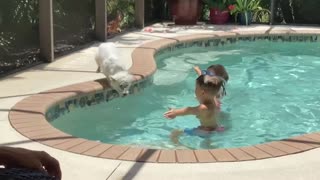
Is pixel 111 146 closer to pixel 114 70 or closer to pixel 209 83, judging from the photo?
pixel 209 83

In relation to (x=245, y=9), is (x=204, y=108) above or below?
below

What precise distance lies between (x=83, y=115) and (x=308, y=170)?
2.93 metres

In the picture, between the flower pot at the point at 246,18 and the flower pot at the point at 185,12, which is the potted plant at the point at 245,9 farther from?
the flower pot at the point at 185,12

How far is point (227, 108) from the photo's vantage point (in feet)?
21.4

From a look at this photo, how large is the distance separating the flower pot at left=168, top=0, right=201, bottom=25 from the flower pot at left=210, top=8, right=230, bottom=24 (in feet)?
1.62

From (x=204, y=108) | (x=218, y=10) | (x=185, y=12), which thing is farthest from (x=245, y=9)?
(x=204, y=108)

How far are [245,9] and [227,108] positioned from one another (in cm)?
693

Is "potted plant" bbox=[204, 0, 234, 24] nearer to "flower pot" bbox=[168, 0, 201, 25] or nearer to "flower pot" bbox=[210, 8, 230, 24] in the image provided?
"flower pot" bbox=[210, 8, 230, 24]

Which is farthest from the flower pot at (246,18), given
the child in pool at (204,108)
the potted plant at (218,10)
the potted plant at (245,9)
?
the child in pool at (204,108)

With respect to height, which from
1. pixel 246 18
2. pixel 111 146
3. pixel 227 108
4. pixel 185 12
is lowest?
pixel 227 108

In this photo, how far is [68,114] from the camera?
5.46 meters

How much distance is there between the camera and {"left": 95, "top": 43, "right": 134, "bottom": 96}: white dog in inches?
233

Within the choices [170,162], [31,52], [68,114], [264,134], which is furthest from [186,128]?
[31,52]

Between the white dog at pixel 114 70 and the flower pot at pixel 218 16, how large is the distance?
25.0 feet
